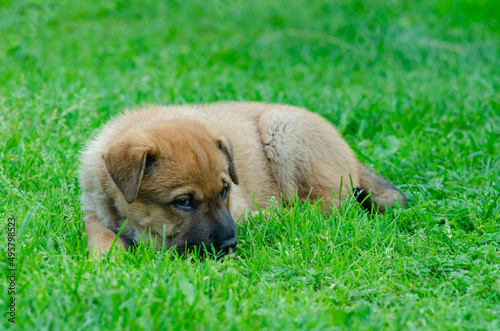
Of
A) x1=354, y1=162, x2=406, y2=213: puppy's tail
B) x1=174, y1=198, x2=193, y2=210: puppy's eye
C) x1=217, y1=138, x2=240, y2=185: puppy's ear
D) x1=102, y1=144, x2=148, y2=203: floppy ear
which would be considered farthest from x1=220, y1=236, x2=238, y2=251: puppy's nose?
x1=354, y1=162, x2=406, y2=213: puppy's tail

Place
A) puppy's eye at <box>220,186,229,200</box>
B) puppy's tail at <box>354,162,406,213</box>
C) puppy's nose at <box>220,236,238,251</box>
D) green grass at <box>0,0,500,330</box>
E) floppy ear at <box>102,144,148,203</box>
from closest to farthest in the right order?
green grass at <box>0,0,500,330</box> → floppy ear at <box>102,144,148,203</box> → puppy's nose at <box>220,236,238,251</box> → puppy's eye at <box>220,186,229,200</box> → puppy's tail at <box>354,162,406,213</box>

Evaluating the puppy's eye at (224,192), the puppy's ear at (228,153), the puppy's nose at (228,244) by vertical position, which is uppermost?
the puppy's ear at (228,153)

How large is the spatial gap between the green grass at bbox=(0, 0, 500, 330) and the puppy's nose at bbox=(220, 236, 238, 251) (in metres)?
0.15

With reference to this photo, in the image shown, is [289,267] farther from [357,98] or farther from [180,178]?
[357,98]

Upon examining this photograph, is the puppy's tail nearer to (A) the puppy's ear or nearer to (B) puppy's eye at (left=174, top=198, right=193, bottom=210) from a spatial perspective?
(A) the puppy's ear

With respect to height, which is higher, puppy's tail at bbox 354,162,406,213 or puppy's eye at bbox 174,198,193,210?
puppy's eye at bbox 174,198,193,210

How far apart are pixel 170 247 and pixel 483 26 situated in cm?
859

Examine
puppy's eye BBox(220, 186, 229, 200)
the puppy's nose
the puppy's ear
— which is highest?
the puppy's ear

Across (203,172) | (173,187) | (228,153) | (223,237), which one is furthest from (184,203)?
(228,153)

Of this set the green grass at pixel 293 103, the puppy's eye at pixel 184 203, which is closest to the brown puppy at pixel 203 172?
the puppy's eye at pixel 184 203

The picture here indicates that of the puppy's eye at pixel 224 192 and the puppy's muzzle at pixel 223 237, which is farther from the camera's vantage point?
the puppy's eye at pixel 224 192

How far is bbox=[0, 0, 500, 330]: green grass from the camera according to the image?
3.02 m

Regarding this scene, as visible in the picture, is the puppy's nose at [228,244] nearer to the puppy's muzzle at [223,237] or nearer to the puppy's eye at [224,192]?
the puppy's muzzle at [223,237]

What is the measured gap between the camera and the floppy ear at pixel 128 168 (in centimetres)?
357
